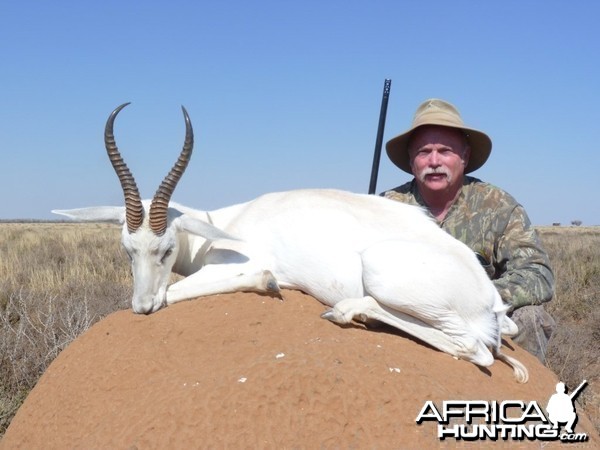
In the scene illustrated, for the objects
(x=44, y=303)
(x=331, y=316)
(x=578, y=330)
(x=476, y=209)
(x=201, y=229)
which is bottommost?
(x=44, y=303)

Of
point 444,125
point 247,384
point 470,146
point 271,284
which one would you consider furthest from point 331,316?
point 470,146

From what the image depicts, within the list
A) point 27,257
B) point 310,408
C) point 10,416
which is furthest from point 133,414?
point 27,257

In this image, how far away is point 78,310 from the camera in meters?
7.52

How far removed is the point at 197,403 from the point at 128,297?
659 centimetres

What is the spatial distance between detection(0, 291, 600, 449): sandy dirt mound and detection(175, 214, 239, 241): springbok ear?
30.9 inches

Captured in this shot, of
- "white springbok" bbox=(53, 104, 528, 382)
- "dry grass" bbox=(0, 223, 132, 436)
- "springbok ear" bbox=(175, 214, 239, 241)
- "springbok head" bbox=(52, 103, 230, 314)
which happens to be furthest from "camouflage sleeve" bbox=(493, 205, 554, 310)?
"dry grass" bbox=(0, 223, 132, 436)

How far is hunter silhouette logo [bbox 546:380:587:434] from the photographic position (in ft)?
11.3

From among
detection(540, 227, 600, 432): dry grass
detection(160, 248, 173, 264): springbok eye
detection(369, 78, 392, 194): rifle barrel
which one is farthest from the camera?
detection(369, 78, 392, 194): rifle barrel

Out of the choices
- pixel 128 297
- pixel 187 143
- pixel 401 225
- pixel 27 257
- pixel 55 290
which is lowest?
pixel 27 257

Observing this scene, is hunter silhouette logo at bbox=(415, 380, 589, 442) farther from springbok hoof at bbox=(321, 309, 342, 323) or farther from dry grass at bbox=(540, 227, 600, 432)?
→ dry grass at bbox=(540, 227, 600, 432)

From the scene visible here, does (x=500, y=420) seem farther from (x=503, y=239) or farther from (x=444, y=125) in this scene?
(x=444, y=125)

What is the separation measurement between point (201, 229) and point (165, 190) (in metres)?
0.42

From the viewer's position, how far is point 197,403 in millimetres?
3055

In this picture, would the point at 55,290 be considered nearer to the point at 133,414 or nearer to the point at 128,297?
the point at 128,297
